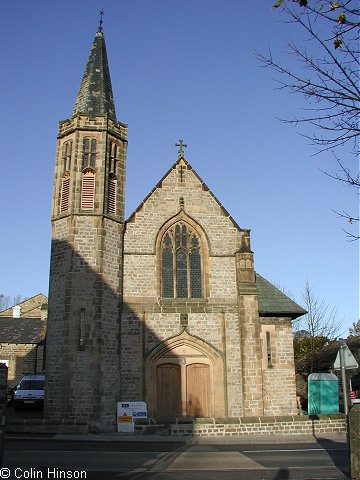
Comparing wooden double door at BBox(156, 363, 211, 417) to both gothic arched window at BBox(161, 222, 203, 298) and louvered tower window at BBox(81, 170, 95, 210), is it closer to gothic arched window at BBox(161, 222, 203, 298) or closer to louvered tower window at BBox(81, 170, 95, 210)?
gothic arched window at BBox(161, 222, 203, 298)

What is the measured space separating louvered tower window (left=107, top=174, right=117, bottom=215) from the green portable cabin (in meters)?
11.4

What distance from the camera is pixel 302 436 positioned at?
56.1ft

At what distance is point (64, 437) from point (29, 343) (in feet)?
86.4

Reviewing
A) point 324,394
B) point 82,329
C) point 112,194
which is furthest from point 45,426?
point 324,394

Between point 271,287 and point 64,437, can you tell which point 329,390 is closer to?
point 271,287

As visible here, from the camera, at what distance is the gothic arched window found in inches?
851

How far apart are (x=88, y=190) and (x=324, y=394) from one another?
13330mm

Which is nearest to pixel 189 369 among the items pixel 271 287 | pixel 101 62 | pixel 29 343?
pixel 271 287

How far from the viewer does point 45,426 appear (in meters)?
17.2

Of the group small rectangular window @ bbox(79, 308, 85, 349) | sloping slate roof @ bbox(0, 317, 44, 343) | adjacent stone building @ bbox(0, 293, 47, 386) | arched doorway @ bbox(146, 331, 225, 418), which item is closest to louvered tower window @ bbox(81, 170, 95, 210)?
small rectangular window @ bbox(79, 308, 85, 349)

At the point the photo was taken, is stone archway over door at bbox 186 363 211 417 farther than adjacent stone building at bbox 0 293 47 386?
No

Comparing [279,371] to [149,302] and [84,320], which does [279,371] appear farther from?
[84,320]

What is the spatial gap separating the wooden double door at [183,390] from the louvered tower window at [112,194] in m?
6.75

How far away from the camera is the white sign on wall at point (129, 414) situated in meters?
18.5
